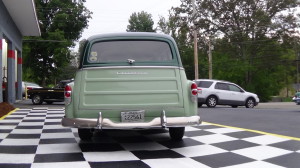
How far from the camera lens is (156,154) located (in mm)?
5078

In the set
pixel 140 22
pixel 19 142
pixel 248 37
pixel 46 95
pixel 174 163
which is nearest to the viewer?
pixel 174 163

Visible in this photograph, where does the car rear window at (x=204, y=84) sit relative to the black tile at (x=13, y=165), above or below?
above

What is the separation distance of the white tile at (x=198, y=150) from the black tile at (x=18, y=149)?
2221 mm

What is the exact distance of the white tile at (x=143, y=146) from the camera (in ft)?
18.3

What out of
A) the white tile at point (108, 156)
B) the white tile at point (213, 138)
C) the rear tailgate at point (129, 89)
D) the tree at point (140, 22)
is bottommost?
the white tile at point (108, 156)

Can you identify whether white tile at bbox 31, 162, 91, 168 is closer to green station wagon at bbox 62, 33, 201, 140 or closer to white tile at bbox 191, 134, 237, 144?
green station wagon at bbox 62, 33, 201, 140

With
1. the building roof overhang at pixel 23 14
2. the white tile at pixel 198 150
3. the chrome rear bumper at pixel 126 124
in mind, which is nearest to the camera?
the chrome rear bumper at pixel 126 124

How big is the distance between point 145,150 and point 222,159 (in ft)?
4.10

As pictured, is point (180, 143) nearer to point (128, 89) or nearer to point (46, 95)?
point (128, 89)

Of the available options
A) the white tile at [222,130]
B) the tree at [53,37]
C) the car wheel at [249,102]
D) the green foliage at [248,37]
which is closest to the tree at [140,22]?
the green foliage at [248,37]

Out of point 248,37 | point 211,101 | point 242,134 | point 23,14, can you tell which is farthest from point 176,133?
point 248,37

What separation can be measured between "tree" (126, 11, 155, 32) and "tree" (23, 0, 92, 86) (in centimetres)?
2759

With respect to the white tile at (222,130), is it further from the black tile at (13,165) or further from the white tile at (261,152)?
the black tile at (13,165)

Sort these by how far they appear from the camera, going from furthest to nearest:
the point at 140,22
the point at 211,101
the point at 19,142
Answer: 1. the point at 140,22
2. the point at 211,101
3. the point at 19,142
